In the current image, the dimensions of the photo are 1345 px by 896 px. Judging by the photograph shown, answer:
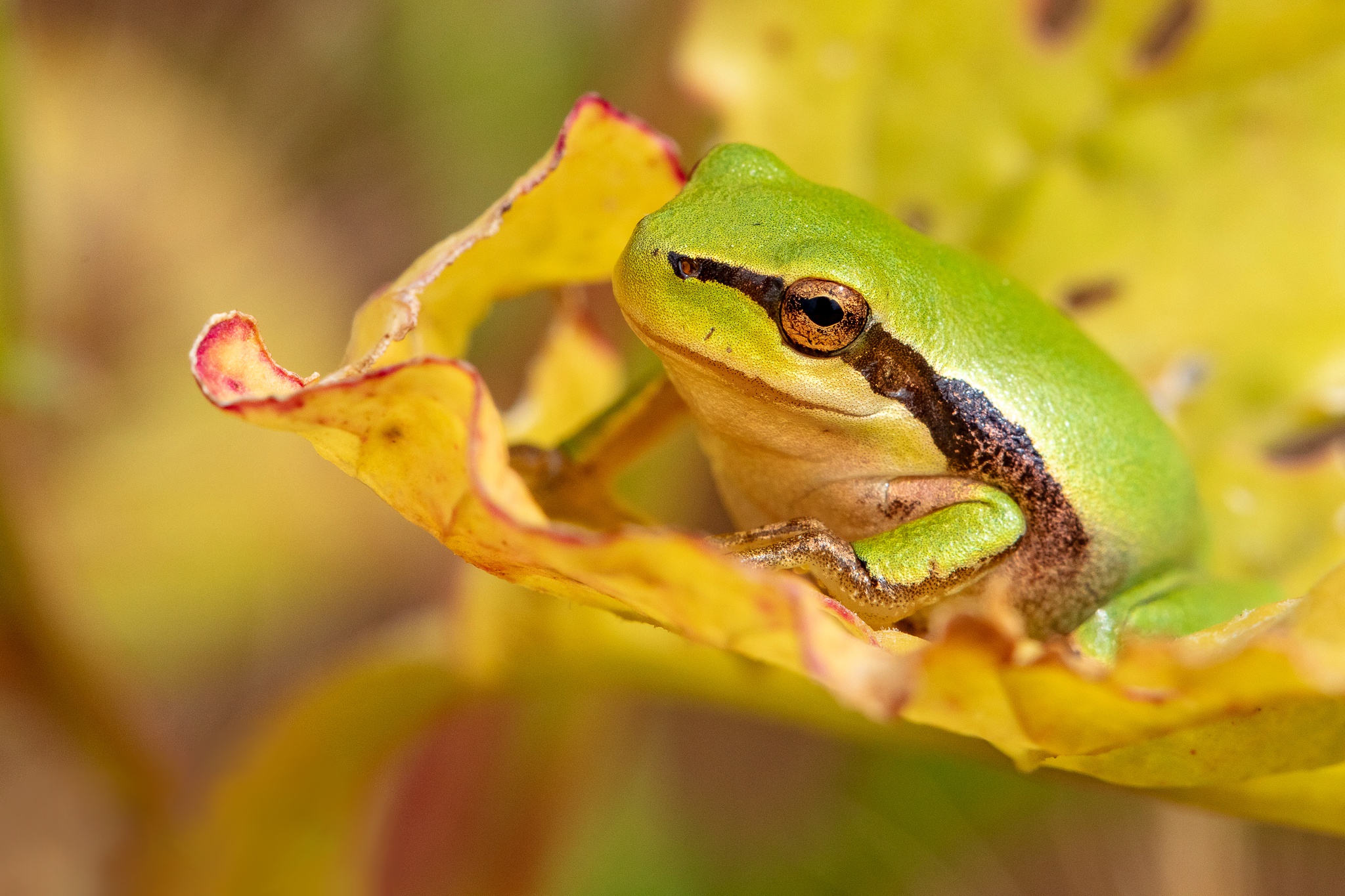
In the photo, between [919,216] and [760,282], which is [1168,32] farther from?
[760,282]

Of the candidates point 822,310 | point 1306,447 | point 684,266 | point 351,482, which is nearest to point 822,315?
point 822,310

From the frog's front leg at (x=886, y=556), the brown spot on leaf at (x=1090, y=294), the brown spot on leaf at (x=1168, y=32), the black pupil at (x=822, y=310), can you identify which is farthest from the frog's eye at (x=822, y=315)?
the brown spot on leaf at (x=1168, y=32)

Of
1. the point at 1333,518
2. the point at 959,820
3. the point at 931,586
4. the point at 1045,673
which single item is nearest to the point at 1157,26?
the point at 1333,518

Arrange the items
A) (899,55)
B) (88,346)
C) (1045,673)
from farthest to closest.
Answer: (88,346) < (899,55) < (1045,673)

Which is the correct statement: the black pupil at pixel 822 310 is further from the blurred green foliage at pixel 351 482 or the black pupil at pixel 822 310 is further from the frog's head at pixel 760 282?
the blurred green foliage at pixel 351 482

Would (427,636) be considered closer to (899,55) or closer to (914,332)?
(914,332)

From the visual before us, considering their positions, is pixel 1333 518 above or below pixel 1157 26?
below

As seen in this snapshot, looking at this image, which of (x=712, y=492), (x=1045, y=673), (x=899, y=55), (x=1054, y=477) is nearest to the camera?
(x=1045, y=673)

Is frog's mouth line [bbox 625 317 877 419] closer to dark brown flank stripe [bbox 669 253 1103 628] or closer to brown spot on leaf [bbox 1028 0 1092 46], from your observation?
dark brown flank stripe [bbox 669 253 1103 628]
